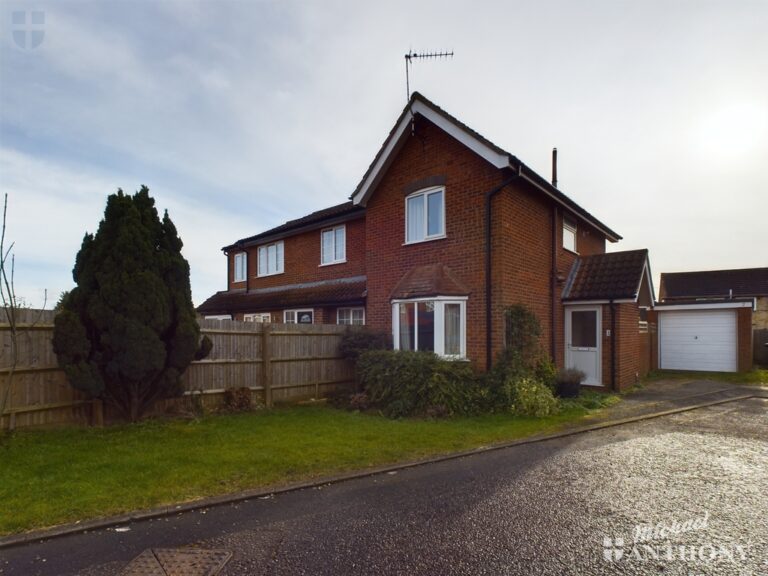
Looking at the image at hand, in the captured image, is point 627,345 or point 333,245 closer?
point 627,345

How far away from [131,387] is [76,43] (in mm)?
6090

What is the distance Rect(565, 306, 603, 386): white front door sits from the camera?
Answer: 1327 cm

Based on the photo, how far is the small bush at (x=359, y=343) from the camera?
12080mm

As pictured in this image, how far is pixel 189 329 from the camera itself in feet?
27.9

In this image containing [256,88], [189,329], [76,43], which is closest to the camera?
[76,43]

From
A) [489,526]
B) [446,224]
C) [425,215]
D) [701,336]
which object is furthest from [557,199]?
[701,336]

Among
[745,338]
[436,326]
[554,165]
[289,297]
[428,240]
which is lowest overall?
[745,338]

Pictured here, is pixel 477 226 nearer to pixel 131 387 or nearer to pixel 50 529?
pixel 131 387

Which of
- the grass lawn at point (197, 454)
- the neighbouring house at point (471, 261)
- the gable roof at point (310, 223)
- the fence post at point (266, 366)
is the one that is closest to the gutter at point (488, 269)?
the neighbouring house at point (471, 261)

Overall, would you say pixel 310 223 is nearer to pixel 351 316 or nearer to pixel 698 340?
pixel 351 316

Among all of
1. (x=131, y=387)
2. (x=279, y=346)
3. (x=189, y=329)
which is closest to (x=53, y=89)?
(x=189, y=329)

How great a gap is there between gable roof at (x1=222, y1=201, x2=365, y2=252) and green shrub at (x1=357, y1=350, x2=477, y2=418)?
21.7 feet

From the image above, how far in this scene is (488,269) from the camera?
10.9 m

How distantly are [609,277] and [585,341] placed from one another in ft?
6.56
